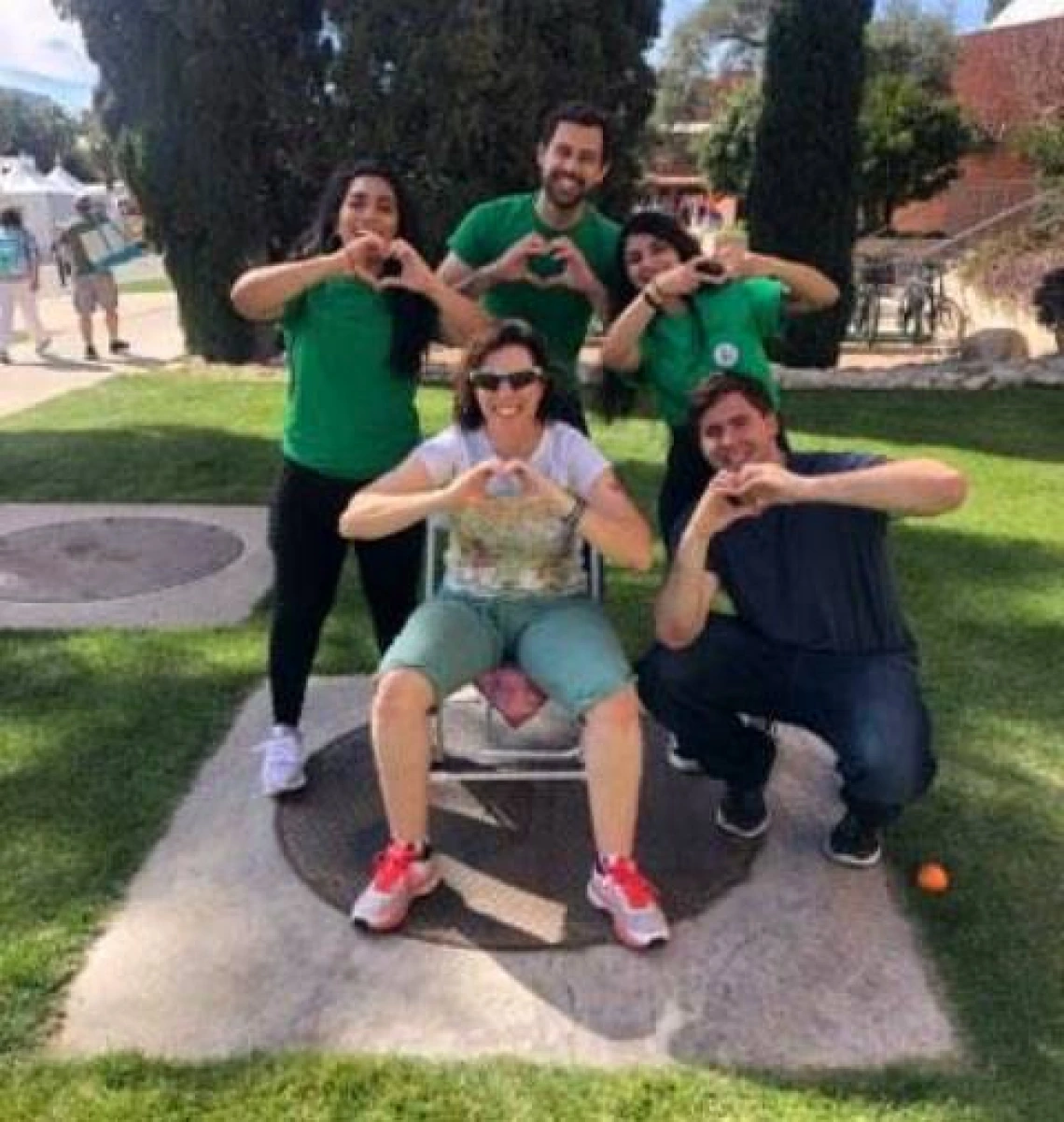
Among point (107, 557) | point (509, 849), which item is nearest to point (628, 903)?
point (509, 849)

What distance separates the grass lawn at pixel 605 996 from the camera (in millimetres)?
2299

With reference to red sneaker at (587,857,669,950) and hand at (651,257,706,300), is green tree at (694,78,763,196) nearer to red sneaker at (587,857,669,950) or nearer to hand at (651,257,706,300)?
hand at (651,257,706,300)

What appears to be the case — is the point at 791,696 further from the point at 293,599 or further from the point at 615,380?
the point at 293,599

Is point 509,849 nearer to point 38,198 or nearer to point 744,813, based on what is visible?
point 744,813

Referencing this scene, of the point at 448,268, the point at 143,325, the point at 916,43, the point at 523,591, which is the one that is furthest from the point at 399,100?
the point at 916,43

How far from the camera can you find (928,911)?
2.91 m

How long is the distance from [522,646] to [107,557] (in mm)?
3066

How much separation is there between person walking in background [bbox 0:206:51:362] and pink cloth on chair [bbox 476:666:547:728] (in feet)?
34.1

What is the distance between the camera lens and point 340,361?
320 cm

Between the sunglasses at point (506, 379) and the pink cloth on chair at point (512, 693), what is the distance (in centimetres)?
67

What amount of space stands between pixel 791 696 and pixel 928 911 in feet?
1.87

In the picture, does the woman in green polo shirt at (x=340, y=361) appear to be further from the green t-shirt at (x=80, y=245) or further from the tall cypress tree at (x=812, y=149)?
the green t-shirt at (x=80, y=245)

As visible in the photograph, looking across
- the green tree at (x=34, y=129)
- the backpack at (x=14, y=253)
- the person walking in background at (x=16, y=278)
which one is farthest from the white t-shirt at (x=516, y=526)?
the green tree at (x=34, y=129)

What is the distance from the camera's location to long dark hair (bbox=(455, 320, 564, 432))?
9.53 ft
